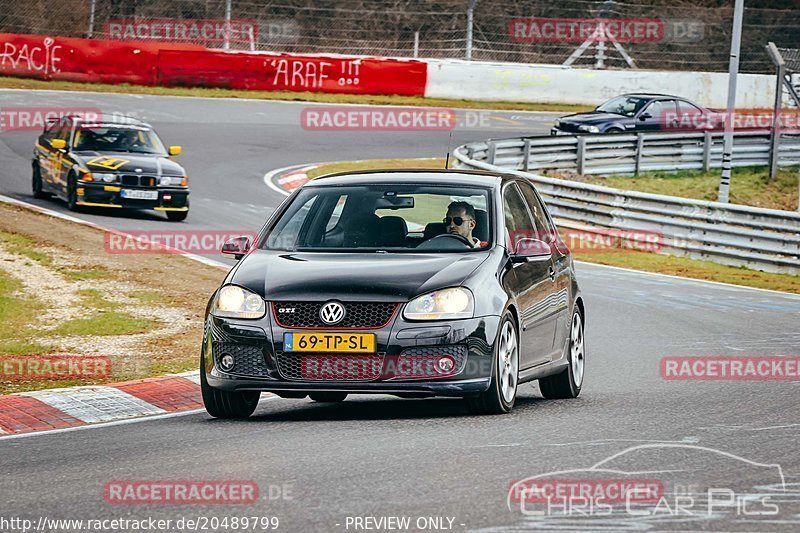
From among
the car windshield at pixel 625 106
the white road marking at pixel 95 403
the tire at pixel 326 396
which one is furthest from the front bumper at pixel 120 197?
the car windshield at pixel 625 106

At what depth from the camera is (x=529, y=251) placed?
9359 millimetres

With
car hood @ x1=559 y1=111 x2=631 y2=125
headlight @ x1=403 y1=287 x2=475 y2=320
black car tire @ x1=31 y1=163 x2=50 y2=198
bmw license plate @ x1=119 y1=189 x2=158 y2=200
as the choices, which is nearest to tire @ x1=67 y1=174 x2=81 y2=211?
bmw license plate @ x1=119 y1=189 x2=158 y2=200

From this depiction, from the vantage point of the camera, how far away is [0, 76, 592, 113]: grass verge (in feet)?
130

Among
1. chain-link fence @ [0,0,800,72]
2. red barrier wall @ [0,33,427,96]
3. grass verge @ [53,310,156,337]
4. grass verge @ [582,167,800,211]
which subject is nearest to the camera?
grass verge @ [53,310,156,337]

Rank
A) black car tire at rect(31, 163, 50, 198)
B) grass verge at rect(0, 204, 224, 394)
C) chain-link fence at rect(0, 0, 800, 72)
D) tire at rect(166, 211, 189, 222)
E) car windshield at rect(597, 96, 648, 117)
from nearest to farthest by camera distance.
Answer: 1. grass verge at rect(0, 204, 224, 394)
2. tire at rect(166, 211, 189, 222)
3. black car tire at rect(31, 163, 50, 198)
4. car windshield at rect(597, 96, 648, 117)
5. chain-link fence at rect(0, 0, 800, 72)

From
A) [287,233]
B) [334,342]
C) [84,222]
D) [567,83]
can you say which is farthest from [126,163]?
[567,83]

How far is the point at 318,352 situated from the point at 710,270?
1503cm

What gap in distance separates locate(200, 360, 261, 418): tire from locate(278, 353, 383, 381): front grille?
2.21ft

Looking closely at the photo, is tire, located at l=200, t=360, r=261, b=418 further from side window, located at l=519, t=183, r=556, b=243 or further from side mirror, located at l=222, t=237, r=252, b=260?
side window, located at l=519, t=183, r=556, b=243

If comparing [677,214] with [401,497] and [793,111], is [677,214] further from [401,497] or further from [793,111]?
[793,111]

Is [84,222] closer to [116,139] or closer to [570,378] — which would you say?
[116,139]

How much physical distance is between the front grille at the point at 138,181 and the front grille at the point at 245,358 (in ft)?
46.2

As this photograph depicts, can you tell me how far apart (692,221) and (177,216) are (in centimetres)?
845

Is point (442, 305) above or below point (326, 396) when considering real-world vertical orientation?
above
